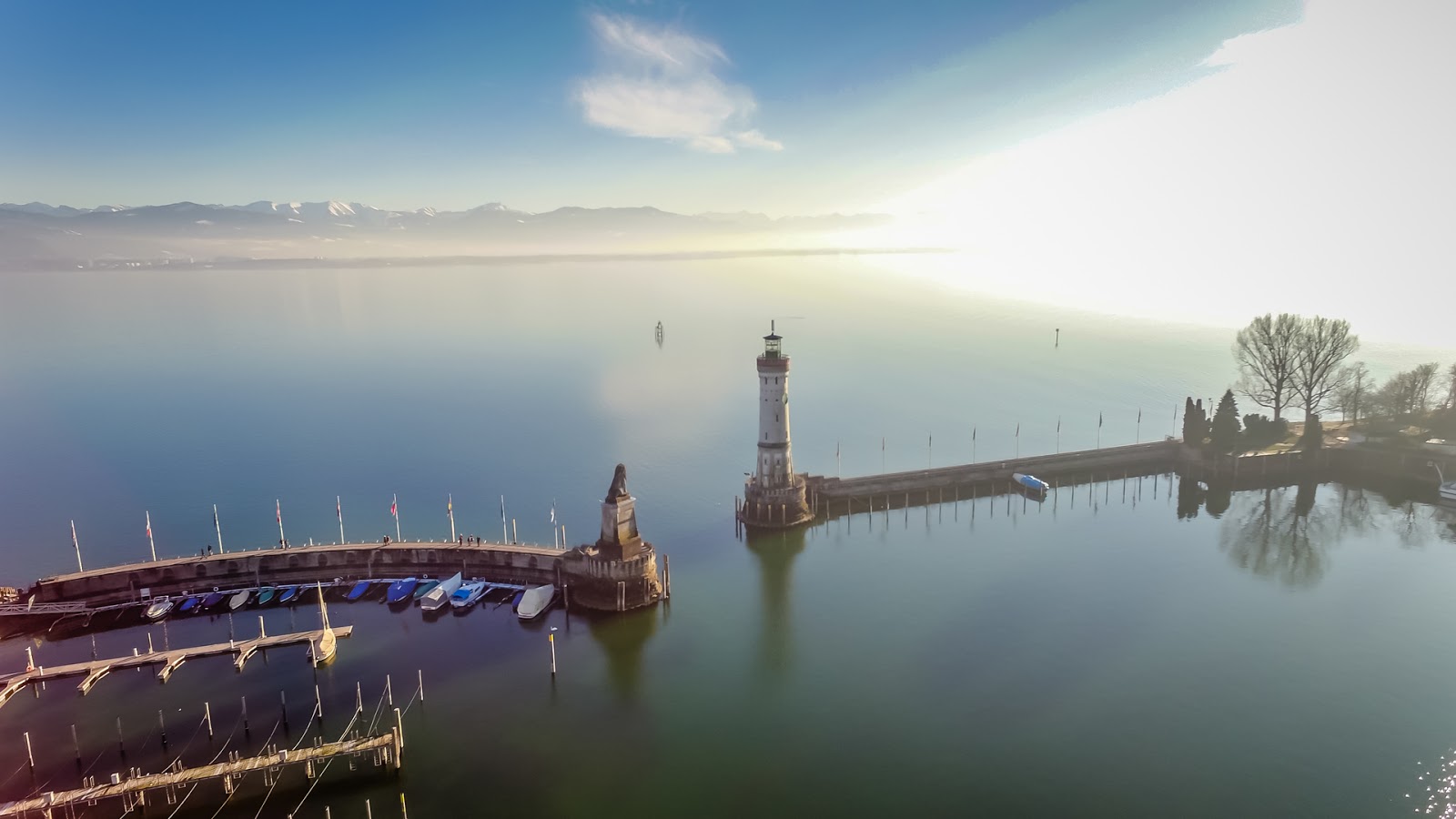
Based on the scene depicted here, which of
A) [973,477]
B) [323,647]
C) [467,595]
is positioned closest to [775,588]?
[467,595]

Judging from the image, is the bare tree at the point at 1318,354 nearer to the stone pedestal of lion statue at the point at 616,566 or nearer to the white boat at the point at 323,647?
the stone pedestal of lion statue at the point at 616,566

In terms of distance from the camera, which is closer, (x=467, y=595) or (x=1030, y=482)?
(x=467, y=595)

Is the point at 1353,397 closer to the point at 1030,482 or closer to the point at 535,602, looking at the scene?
the point at 1030,482

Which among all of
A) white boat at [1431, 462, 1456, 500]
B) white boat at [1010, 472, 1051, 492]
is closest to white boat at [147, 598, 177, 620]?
white boat at [1010, 472, 1051, 492]

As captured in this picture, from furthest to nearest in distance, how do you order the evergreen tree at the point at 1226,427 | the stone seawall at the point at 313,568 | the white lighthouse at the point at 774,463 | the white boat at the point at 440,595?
the evergreen tree at the point at 1226,427 → the white lighthouse at the point at 774,463 → the stone seawall at the point at 313,568 → the white boat at the point at 440,595

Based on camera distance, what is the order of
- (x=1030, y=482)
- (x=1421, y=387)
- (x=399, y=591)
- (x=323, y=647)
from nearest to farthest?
(x=323, y=647)
(x=399, y=591)
(x=1030, y=482)
(x=1421, y=387)

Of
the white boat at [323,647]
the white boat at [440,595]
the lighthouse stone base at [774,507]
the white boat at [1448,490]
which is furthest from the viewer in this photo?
the white boat at [1448,490]

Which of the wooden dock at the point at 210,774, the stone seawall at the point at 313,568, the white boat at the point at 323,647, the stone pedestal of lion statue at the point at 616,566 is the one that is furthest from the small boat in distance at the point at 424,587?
the wooden dock at the point at 210,774
